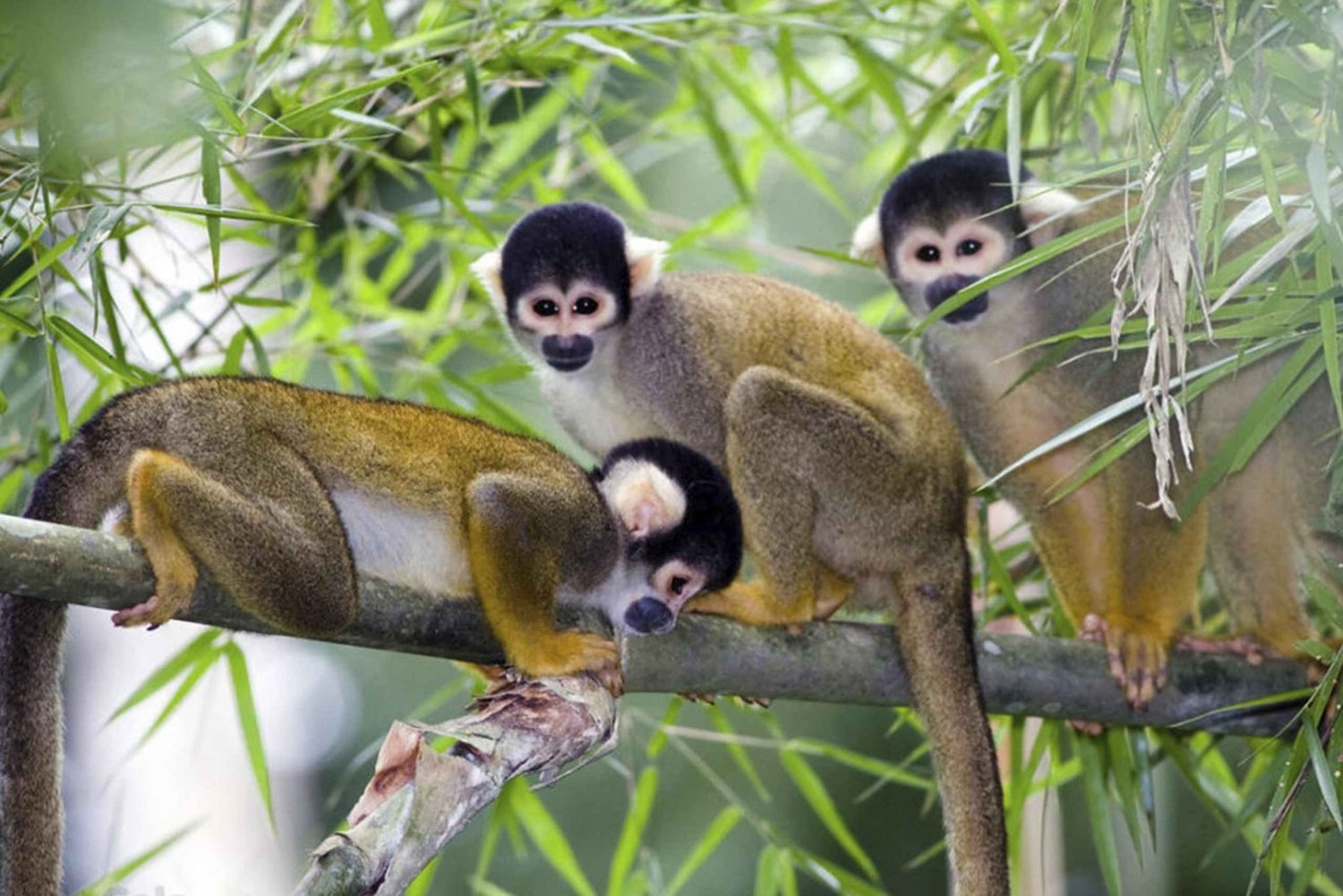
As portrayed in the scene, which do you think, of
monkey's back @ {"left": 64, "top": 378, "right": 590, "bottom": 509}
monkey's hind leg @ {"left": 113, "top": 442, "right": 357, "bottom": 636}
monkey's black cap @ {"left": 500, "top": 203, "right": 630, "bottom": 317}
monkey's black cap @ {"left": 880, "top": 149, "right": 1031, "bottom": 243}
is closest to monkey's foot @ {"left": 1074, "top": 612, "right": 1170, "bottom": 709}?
monkey's black cap @ {"left": 880, "top": 149, "right": 1031, "bottom": 243}

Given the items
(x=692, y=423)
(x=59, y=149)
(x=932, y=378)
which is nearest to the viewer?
(x=59, y=149)

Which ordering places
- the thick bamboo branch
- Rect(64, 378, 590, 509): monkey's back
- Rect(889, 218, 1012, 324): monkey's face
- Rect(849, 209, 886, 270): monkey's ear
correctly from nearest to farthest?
the thick bamboo branch < Rect(64, 378, 590, 509): monkey's back < Rect(889, 218, 1012, 324): monkey's face < Rect(849, 209, 886, 270): monkey's ear

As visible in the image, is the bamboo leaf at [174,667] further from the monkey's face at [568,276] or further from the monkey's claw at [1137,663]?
the monkey's claw at [1137,663]

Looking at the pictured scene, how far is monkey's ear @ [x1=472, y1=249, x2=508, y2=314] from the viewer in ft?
12.5

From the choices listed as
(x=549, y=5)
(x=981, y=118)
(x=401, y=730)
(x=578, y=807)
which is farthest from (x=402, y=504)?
(x=578, y=807)

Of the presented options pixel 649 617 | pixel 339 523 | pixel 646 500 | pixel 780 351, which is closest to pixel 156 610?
pixel 339 523

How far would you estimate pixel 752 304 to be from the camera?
13.1 feet

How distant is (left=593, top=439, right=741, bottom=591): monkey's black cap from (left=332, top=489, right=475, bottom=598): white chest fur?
42cm

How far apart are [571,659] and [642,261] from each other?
49.7 inches

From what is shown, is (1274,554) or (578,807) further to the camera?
(578,807)

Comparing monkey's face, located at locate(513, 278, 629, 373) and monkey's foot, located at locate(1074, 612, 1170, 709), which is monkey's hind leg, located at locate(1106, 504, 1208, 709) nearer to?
monkey's foot, located at locate(1074, 612, 1170, 709)

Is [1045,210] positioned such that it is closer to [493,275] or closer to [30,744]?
[493,275]

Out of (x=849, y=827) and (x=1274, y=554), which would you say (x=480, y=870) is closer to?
(x=1274, y=554)

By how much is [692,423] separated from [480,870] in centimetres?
126
